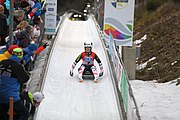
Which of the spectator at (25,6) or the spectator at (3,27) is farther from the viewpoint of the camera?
the spectator at (25,6)

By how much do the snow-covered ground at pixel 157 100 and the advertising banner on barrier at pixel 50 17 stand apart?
3.70 metres

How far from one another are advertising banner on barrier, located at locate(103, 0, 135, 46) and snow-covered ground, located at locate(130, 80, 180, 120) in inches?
73.4

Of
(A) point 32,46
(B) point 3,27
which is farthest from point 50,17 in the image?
(A) point 32,46

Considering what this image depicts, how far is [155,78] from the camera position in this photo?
72.7 feet

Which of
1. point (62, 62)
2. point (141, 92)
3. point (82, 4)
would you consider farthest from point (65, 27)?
point (82, 4)

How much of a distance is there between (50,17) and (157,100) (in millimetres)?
5034

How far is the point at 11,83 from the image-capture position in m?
7.58

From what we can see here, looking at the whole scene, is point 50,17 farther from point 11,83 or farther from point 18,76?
point 18,76

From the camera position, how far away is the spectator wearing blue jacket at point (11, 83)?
292 inches

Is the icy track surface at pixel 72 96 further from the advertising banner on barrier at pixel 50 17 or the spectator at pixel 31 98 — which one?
the advertising banner on barrier at pixel 50 17

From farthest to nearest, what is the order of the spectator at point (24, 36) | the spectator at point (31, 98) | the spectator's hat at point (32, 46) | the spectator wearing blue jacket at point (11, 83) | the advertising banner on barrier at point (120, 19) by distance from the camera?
the advertising banner on barrier at point (120, 19)
the spectator at point (24, 36)
the spectator's hat at point (32, 46)
the spectator at point (31, 98)
the spectator wearing blue jacket at point (11, 83)

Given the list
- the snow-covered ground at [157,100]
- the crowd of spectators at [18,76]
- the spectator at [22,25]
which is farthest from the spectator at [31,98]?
the snow-covered ground at [157,100]

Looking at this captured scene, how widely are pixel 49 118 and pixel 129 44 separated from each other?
361 inches

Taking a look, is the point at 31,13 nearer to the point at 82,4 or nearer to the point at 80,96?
the point at 80,96
